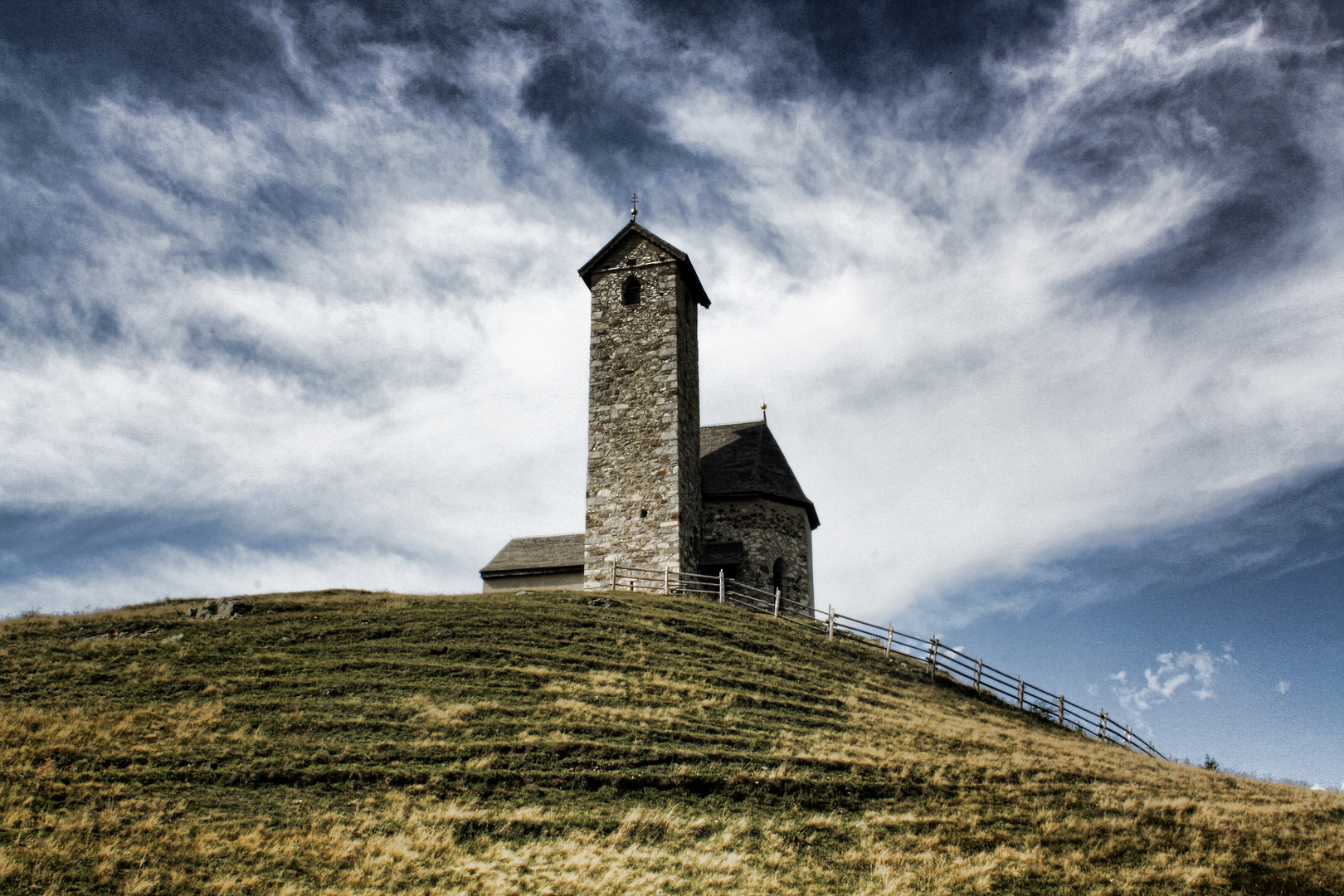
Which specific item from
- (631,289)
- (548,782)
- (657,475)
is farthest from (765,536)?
(548,782)

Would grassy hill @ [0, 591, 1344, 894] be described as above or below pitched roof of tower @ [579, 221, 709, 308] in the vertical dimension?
below

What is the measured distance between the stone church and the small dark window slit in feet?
0.15

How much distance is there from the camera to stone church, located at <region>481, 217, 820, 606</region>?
101 feet

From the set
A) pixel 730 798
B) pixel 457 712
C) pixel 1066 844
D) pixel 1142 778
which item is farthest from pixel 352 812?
pixel 1142 778

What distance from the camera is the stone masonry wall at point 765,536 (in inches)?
1281

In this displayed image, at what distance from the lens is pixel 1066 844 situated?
14508 millimetres

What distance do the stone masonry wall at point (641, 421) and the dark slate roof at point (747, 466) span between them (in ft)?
4.17

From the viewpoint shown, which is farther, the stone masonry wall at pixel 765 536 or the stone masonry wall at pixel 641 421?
→ the stone masonry wall at pixel 765 536

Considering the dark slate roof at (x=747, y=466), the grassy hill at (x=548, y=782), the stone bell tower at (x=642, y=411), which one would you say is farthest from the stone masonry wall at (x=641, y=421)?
the grassy hill at (x=548, y=782)

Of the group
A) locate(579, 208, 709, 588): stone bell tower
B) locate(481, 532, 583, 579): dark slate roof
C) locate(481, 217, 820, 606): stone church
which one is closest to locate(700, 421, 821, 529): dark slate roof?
locate(481, 217, 820, 606): stone church

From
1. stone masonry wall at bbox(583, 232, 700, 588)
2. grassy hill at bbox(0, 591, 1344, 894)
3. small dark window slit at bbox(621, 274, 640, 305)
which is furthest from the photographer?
small dark window slit at bbox(621, 274, 640, 305)

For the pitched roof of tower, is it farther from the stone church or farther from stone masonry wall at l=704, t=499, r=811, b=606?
stone masonry wall at l=704, t=499, r=811, b=606

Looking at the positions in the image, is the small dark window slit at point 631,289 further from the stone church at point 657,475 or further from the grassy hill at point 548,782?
the grassy hill at point 548,782

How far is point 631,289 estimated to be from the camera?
34.1m
